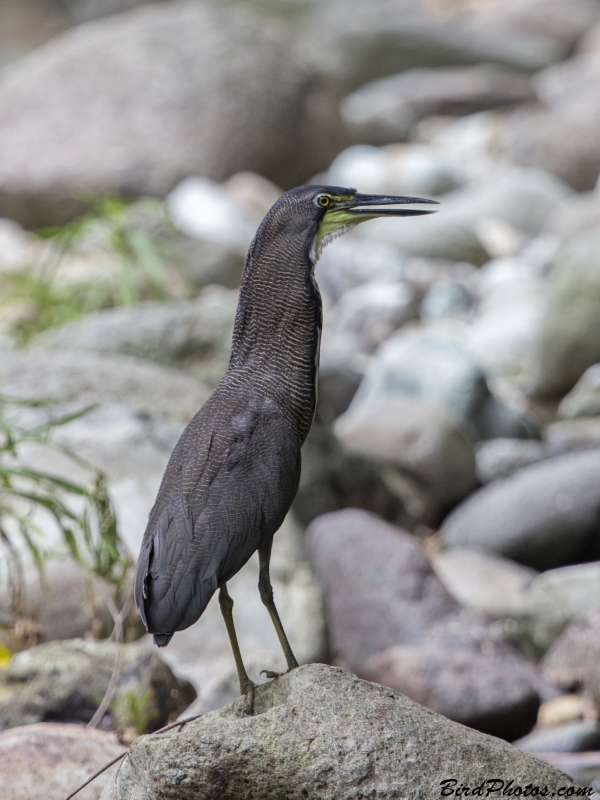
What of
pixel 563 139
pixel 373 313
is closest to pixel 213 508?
pixel 373 313

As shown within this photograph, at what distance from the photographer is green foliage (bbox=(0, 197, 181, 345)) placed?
9.66 metres

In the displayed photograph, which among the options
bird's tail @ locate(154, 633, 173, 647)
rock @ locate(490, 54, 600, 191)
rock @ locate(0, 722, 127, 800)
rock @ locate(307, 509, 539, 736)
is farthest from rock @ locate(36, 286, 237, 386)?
rock @ locate(490, 54, 600, 191)

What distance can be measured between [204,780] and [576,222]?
37.7 feet

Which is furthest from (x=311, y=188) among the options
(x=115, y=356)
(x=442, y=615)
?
(x=115, y=356)

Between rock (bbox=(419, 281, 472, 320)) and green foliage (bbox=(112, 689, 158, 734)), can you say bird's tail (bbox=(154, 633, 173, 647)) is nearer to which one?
green foliage (bbox=(112, 689, 158, 734))

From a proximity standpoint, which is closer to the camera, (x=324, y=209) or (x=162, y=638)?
(x=162, y=638)

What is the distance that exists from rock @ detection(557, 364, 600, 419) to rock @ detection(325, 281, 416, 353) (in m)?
2.26

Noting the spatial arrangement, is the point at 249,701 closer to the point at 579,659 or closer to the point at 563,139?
the point at 579,659

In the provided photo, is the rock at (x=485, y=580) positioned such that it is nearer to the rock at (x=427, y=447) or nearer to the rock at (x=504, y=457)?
the rock at (x=427, y=447)

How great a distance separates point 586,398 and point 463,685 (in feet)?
17.6

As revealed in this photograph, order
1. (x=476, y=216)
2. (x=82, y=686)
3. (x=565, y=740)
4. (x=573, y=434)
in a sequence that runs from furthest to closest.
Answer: (x=476, y=216)
(x=573, y=434)
(x=565, y=740)
(x=82, y=686)

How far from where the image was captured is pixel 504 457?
9211 mm

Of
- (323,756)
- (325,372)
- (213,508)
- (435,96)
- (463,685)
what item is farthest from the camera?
(435,96)

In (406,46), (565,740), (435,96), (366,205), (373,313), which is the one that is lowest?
(565,740)
